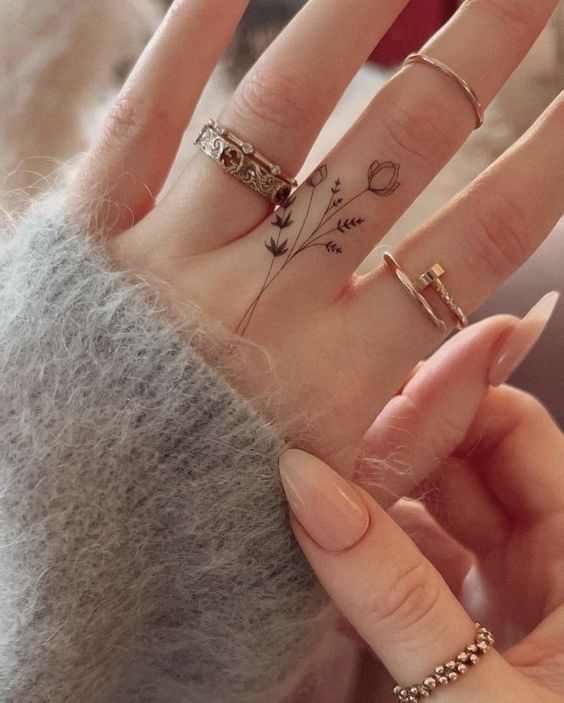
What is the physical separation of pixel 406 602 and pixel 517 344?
10.7 inches

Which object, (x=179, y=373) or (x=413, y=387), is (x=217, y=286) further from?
(x=413, y=387)

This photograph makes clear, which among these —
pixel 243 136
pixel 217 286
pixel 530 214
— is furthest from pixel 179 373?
pixel 530 214

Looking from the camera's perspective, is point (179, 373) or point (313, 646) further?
point (313, 646)

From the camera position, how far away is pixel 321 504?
481 millimetres

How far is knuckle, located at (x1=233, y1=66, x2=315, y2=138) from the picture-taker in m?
0.55

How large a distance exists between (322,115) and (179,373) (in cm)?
25

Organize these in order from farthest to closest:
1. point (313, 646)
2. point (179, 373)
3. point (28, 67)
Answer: point (28, 67) < point (313, 646) < point (179, 373)

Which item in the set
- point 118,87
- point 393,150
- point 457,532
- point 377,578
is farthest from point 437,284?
point 118,87

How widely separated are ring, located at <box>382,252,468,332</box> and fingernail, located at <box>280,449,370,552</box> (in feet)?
0.50

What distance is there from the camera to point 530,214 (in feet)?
1.88

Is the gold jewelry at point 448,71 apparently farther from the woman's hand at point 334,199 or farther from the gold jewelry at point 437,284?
the gold jewelry at point 437,284

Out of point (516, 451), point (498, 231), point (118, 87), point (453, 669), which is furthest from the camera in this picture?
point (118, 87)

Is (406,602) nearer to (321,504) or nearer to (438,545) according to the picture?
(321,504)

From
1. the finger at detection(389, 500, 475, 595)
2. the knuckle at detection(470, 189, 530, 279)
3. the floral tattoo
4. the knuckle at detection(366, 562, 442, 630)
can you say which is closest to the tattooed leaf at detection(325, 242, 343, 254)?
the floral tattoo
